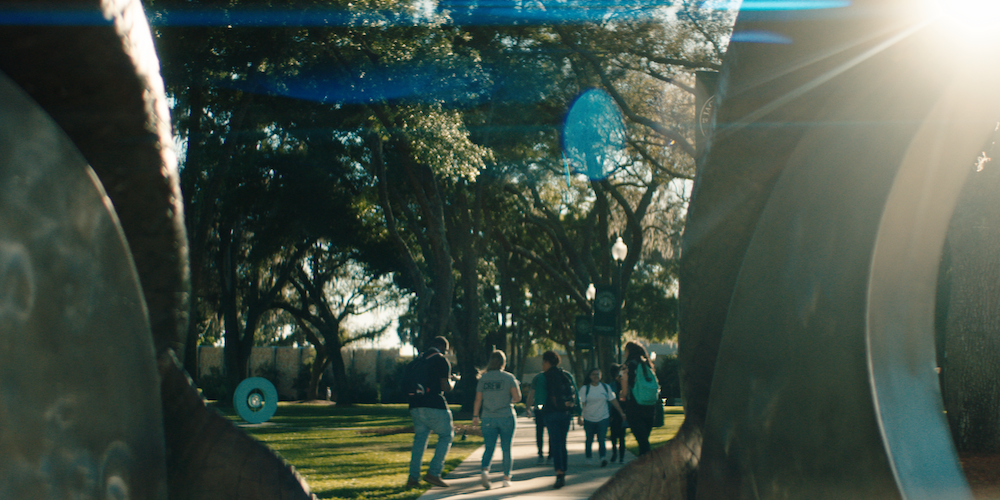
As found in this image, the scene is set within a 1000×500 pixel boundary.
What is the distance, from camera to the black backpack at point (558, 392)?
33.7 ft

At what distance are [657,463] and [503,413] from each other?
8188 millimetres

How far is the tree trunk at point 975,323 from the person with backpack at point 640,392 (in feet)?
12.0

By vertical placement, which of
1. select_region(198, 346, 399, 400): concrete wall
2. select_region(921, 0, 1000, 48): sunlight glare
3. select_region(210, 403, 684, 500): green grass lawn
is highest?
select_region(198, 346, 399, 400): concrete wall

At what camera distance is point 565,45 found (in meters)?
18.5

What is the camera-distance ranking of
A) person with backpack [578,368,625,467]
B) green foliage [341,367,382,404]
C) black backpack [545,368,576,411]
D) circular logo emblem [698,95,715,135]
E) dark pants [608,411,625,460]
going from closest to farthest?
circular logo emblem [698,95,715,135] → black backpack [545,368,576,411] → person with backpack [578,368,625,467] → dark pants [608,411,625,460] → green foliage [341,367,382,404]

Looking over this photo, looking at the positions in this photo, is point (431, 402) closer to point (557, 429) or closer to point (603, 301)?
point (557, 429)

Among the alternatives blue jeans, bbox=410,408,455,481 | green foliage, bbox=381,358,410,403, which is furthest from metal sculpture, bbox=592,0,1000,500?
green foliage, bbox=381,358,410,403

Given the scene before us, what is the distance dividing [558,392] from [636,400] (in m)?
1.44

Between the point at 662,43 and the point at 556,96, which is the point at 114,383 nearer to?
the point at 662,43

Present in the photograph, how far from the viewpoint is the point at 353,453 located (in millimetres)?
14047

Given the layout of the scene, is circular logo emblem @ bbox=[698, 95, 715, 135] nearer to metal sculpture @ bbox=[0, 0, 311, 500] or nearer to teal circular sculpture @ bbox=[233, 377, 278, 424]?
metal sculpture @ bbox=[0, 0, 311, 500]

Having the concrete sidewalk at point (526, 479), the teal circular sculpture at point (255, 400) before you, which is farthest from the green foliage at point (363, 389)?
the concrete sidewalk at point (526, 479)

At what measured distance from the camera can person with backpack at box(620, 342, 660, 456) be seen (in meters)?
11.1

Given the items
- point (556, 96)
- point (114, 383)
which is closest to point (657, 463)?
point (114, 383)
